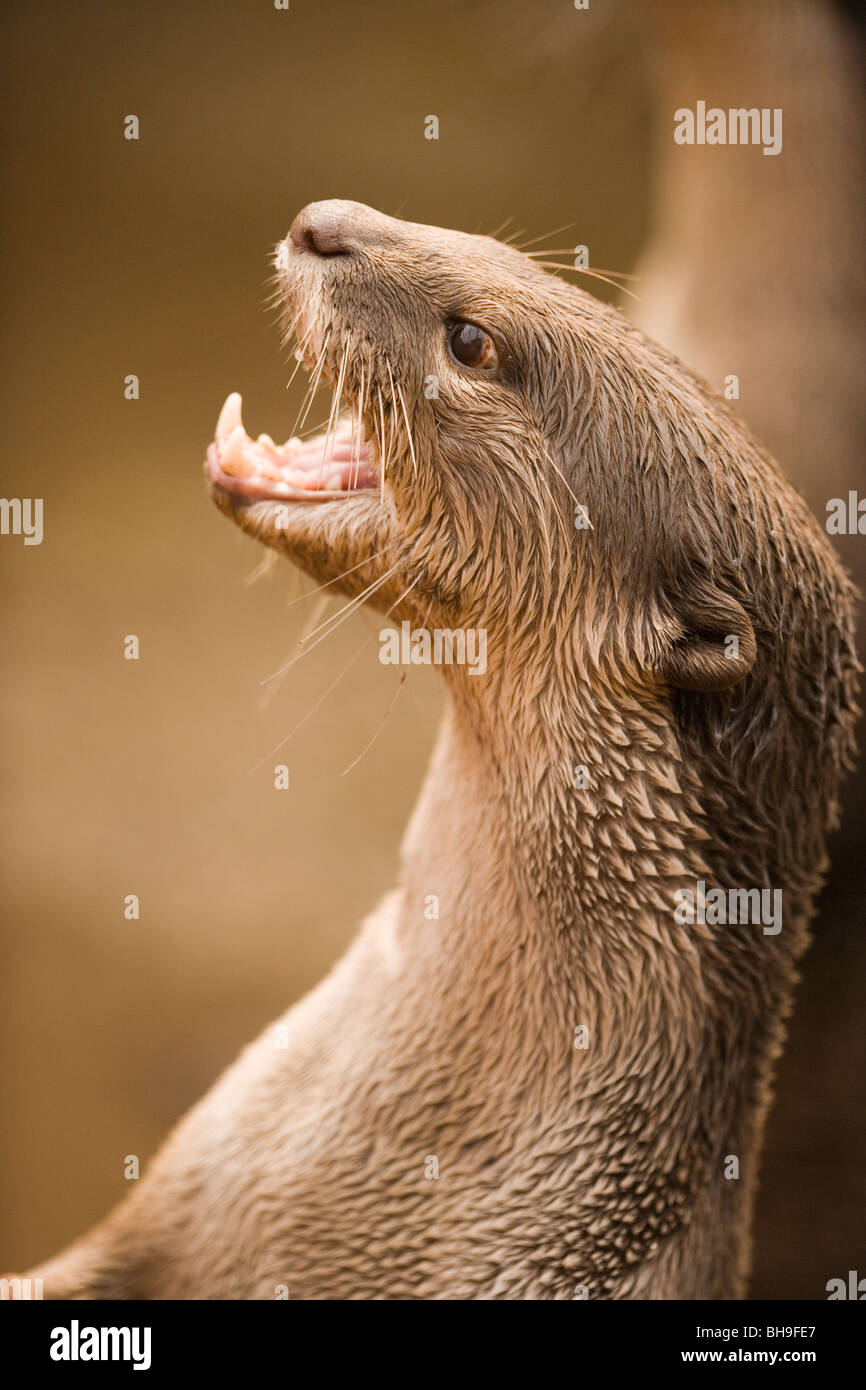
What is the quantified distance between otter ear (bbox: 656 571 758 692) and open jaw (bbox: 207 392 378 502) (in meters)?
0.41

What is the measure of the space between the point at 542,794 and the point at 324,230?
2.31 ft

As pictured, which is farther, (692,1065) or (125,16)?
(125,16)

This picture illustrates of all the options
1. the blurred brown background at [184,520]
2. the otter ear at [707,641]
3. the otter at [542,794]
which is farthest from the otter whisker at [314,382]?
the otter ear at [707,641]

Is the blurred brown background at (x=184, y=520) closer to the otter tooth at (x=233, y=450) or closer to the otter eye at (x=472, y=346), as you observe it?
the otter tooth at (x=233, y=450)

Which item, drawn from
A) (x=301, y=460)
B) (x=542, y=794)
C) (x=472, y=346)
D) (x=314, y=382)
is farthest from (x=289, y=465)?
(x=542, y=794)

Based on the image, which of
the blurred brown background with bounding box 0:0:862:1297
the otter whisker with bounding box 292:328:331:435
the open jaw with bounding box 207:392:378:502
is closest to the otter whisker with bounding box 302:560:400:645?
the open jaw with bounding box 207:392:378:502

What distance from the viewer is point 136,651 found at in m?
3.19

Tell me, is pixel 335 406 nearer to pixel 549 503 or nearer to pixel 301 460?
pixel 301 460

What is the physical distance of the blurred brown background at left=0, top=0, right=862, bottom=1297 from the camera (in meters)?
2.02
